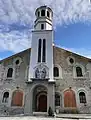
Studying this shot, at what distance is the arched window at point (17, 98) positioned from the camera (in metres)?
17.7

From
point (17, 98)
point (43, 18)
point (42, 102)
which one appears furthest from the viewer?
point (43, 18)

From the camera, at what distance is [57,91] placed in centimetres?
1775

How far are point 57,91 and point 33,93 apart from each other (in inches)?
124

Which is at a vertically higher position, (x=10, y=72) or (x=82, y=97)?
(x=10, y=72)

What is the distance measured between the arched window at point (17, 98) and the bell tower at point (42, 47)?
259 centimetres

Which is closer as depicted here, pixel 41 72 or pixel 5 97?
pixel 41 72

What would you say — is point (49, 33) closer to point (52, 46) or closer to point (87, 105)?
point (52, 46)

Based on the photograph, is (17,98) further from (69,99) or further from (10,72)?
(69,99)

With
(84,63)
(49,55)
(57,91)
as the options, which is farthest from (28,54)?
(84,63)

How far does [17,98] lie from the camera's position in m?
18.0

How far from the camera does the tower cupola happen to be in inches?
850

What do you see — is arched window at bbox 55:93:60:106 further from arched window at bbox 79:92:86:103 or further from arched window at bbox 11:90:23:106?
arched window at bbox 11:90:23:106

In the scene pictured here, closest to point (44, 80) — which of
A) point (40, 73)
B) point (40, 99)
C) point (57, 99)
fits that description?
point (40, 73)

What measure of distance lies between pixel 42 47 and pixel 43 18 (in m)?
5.30
